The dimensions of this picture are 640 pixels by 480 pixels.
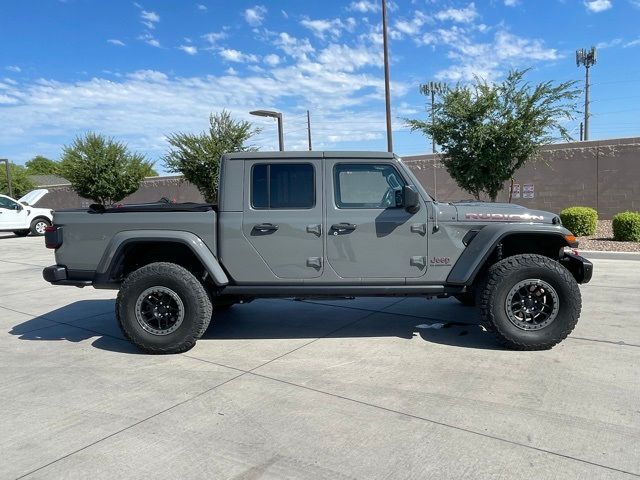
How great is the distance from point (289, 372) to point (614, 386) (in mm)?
2539

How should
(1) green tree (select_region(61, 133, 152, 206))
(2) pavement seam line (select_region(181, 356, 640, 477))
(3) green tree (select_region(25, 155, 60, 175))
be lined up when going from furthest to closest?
(3) green tree (select_region(25, 155, 60, 175)) < (1) green tree (select_region(61, 133, 152, 206)) < (2) pavement seam line (select_region(181, 356, 640, 477))

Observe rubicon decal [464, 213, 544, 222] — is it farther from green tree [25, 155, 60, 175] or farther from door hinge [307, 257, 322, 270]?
green tree [25, 155, 60, 175]

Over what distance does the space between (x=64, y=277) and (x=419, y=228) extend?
3487 mm

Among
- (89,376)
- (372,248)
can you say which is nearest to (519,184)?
(372,248)

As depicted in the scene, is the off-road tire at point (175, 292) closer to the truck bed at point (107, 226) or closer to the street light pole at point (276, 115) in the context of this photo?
the truck bed at point (107, 226)

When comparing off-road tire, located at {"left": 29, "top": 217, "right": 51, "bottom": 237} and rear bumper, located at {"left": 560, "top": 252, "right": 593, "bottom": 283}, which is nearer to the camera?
rear bumper, located at {"left": 560, "top": 252, "right": 593, "bottom": 283}

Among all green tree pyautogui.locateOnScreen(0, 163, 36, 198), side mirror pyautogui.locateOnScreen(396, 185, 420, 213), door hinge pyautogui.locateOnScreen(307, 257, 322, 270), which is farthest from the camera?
green tree pyautogui.locateOnScreen(0, 163, 36, 198)

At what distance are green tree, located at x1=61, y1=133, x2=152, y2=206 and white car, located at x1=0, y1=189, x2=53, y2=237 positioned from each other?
3.13 metres

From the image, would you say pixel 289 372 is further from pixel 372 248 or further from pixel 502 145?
pixel 502 145

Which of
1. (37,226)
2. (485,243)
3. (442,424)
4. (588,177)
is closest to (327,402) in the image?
(442,424)

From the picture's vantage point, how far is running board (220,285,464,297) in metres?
4.55

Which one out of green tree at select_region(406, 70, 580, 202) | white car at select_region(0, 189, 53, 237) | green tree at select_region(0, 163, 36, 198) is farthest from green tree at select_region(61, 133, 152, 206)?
green tree at select_region(0, 163, 36, 198)

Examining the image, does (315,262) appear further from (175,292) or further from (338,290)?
(175,292)

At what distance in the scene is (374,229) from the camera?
14.7 ft
